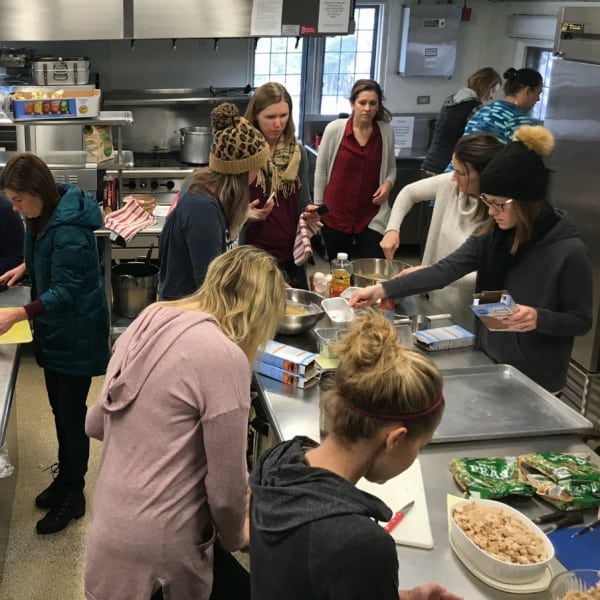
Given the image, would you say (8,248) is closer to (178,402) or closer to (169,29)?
(169,29)

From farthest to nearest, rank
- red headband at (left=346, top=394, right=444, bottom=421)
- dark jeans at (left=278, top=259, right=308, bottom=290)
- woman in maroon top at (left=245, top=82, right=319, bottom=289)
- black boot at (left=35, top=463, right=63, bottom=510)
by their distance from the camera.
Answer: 1. dark jeans at (left=278, top=259, right=308, bottom=290)
2. woman in maroon top at (left=245, top=82, right=319, bottom=289)
3. black boot at (left=35, top=463, right=63, bottom=510)
4. red headband at (left=346, top=394, right=444, bottom=421)

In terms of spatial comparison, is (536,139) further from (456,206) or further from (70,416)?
(70,416)

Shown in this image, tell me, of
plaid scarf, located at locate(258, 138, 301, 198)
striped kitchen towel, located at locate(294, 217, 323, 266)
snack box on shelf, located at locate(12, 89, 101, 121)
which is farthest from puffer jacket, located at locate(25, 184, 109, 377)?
snack box on shelf, located at locate(12, 89, 101, 121)

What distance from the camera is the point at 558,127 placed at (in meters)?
4.05

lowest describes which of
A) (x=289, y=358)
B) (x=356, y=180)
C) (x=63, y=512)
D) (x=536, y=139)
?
(x=63, y=512)

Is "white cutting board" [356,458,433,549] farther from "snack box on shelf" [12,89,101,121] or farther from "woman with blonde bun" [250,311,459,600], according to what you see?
"snack box on shelf" [12,89,101,121]

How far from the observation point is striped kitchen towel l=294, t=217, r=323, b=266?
341 centimetres

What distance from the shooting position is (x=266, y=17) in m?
4.96

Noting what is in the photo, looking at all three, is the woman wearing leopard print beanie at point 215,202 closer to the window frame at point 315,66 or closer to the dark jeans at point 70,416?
the dark jeans at point 70,416

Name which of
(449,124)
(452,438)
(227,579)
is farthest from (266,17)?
(227,579)

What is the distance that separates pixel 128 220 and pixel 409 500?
275 cm

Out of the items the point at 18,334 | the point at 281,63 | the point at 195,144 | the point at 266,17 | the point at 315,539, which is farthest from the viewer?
the point at 281,63

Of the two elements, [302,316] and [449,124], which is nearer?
[302,316]

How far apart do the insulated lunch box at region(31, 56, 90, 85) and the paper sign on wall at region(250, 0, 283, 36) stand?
47.3 inches
